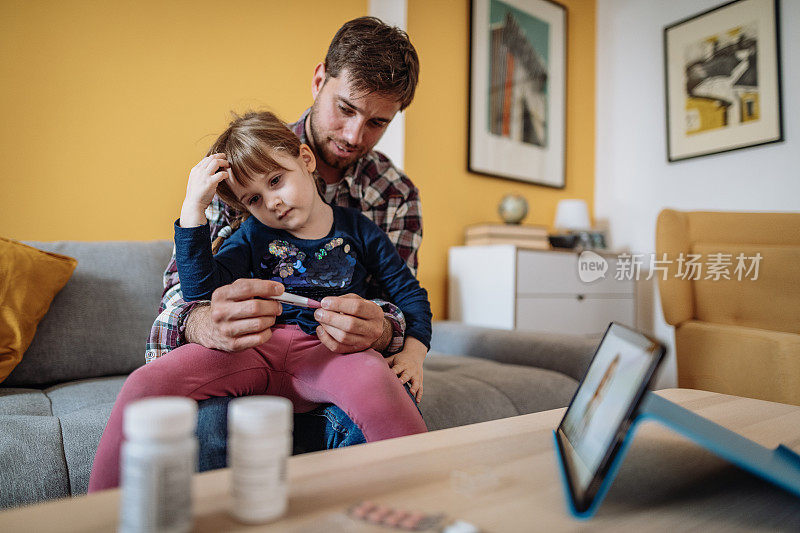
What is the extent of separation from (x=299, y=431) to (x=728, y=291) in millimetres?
1878

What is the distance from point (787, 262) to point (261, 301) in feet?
6.85

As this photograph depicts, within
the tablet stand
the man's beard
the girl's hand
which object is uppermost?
the man's beard

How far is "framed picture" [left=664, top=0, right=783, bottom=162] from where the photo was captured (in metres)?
2.91

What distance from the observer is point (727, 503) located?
566 millimetres

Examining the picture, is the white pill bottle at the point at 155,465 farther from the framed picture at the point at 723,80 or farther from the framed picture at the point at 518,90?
the framed picture at the point at 723,80

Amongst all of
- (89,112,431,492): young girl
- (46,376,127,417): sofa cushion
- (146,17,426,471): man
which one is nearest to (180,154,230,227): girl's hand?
(89,112,431,492): young girl

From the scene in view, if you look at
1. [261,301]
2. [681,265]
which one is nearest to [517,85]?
[681,265]

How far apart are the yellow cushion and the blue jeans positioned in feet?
2.39

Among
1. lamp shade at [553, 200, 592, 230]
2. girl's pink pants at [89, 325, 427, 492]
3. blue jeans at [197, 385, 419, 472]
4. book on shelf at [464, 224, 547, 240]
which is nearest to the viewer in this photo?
girl's pink pants at [89, 325, 427, 492]

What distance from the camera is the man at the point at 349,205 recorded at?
0.87 m

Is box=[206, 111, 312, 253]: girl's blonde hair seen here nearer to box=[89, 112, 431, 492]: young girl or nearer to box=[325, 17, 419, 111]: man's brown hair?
box=[89, 112, 431, 492]: young girl

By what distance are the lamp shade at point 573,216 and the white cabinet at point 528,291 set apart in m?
0.23

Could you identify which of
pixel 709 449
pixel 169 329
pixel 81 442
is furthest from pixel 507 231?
pixel 709 449

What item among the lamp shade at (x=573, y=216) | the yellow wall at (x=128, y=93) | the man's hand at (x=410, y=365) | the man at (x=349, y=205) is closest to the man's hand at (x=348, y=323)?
the man at (x=349, y=205)
